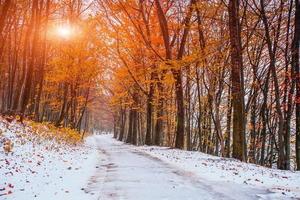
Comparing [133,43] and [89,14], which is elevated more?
[89,14]

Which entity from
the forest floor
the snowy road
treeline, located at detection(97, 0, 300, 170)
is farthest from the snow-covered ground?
treeline, located at detection(97, 0, 300, 170)

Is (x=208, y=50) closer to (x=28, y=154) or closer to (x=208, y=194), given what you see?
(x=28, y=154)

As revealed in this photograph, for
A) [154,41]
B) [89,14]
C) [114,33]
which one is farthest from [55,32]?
[154,41]

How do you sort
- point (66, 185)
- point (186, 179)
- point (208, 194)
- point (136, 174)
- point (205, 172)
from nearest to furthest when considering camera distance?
point (208, 194)
point (66, 185)
point (186, 179)
point (136, 174)
point (205, 172)

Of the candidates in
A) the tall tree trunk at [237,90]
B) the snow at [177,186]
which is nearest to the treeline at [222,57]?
the tall tree trunk at [237,90]

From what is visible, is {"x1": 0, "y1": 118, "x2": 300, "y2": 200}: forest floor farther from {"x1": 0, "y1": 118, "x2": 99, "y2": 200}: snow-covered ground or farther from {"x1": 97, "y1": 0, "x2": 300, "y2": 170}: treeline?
{"x1": 97, "y1": 0, "x2": 300, "y2": 170}: treeline

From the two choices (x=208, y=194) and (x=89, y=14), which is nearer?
(x=208, y=194)

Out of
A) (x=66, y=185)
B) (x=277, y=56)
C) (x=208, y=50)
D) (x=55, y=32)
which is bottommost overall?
(x=66, y=185)

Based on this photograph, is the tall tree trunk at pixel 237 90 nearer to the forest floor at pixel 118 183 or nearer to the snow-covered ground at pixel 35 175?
the forest floor at pixel 118 183

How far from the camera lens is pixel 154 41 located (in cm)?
2653

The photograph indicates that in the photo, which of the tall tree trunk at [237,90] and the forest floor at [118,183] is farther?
the tall tree trunk at [237,90]

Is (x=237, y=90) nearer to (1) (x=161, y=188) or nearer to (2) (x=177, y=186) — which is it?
(2) (x=177, y=186)

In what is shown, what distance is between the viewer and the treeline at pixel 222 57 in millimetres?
17141

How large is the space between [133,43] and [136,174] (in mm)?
18503
